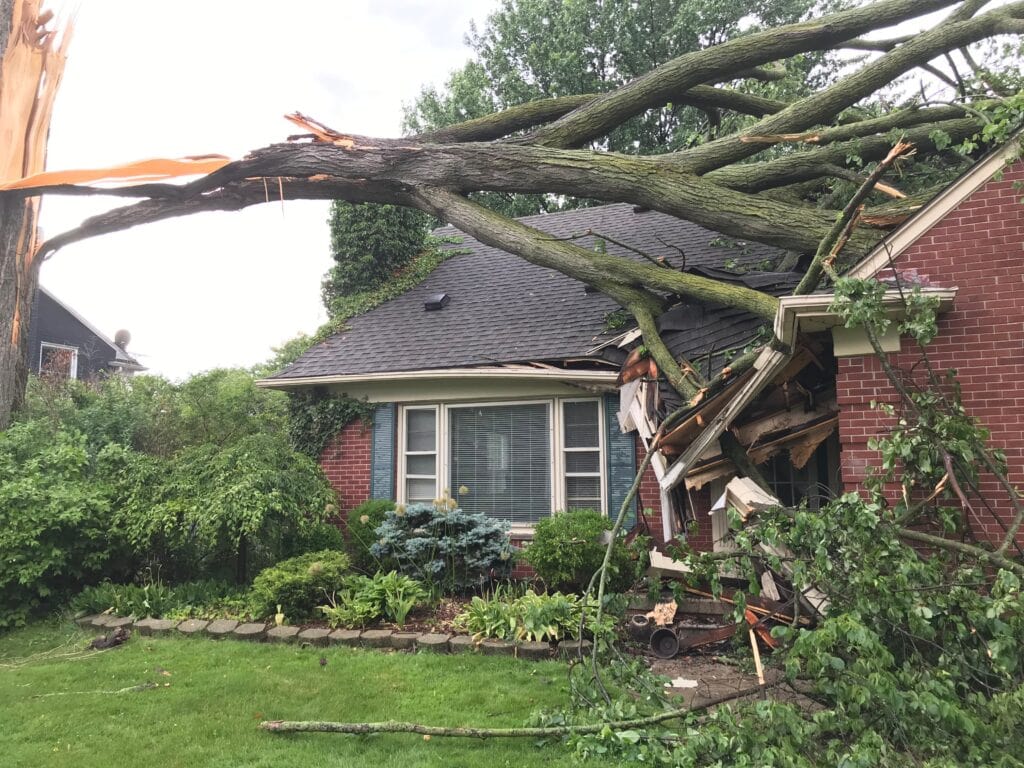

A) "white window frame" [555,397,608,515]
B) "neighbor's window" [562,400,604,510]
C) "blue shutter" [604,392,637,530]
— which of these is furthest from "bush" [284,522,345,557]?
"blue shutter" [604,392,637,530]

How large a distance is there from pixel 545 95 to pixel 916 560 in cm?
2293

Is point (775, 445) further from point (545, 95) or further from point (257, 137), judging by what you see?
point (545, 95)

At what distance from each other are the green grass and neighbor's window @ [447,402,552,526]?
3063mm

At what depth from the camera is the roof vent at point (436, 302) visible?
36.1ft

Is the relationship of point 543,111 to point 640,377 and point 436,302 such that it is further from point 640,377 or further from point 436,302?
point 640,377

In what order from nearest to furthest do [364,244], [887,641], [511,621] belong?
[887,641]
[511,621]
[364,244]

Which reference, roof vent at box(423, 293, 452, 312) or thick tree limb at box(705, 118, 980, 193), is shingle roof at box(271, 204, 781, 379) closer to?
roof vent at box(423, 293, 452, 312)

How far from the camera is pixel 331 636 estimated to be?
6129 millimetres

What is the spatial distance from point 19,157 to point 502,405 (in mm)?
8011

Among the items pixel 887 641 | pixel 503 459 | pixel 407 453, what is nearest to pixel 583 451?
pixel 503 459

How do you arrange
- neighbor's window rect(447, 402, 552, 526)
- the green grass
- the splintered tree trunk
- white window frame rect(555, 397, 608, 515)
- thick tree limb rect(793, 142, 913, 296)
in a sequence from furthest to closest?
the splintered tree trunk < neighbor's window rect(447, 402, 552, 526) < white window frame rect(555, 397, 608, 515) < thick tree limb rect(793, 142, 913, 296) < the green grass

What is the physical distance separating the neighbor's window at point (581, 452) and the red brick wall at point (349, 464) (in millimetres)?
2838

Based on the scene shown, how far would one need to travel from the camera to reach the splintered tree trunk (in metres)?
9.23

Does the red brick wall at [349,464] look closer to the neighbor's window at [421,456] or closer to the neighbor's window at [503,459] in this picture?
the neighbor's window at [421,456]
